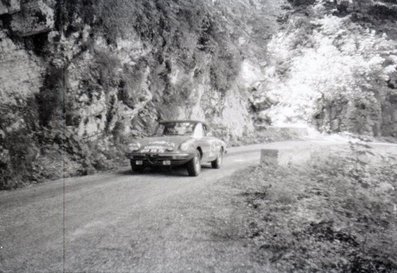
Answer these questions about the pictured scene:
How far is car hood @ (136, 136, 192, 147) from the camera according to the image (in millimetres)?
7848

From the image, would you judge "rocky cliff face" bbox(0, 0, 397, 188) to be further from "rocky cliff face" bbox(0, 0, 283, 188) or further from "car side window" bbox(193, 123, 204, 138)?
"car side window" bbox(193, 123, 204, 138)

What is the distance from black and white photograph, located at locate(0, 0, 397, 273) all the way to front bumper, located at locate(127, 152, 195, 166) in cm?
3

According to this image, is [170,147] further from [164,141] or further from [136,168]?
[136,168]

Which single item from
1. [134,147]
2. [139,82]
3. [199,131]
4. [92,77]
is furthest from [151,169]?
[139,82]

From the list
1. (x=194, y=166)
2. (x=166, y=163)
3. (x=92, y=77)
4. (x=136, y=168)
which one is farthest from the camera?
(x=92, y=77)

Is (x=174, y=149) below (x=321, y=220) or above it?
above

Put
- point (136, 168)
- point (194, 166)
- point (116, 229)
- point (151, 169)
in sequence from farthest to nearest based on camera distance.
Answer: point (151, 169)
point (136, 168)
point (194, 166)
point (116, 229)

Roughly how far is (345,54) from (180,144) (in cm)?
3025

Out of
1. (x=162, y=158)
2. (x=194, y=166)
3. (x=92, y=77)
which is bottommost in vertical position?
(x=194, y=166)

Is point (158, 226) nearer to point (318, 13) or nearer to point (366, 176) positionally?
point (366, 176)

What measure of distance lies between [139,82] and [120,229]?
337 inches

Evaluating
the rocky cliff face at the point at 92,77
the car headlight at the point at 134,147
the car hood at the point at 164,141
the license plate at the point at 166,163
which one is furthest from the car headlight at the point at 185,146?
the rocky cliff face at the point at 92,77

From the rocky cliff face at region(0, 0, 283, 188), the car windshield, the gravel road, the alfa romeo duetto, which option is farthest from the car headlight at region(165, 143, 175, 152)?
the rocky cliff face at region(0, 0, 283, 188)

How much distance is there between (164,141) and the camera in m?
7.96
